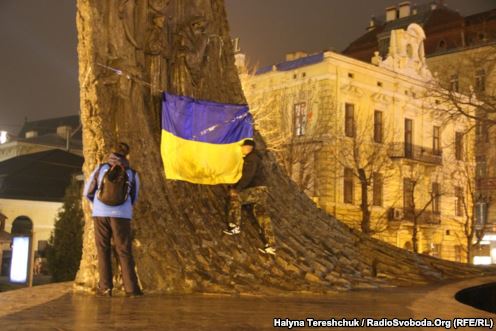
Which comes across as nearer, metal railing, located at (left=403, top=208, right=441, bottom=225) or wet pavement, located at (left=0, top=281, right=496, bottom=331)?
wet pavement, located at (left=0, top=281, right=496, bottom=331)

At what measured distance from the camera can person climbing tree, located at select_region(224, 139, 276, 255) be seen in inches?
368

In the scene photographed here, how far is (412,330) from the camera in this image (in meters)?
5.27

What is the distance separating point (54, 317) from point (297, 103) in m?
28.8

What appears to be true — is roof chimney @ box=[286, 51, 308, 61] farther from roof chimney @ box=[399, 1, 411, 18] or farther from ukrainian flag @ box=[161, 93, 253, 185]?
ukrainian flag @ box=[161, 93, 253, 185]

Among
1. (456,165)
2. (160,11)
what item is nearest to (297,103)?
(456,165)

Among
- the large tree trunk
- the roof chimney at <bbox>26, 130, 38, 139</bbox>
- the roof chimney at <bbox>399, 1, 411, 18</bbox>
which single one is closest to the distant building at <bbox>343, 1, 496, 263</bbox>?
the roof chimney at <bbox>399, 1, 411, 18</bbox>

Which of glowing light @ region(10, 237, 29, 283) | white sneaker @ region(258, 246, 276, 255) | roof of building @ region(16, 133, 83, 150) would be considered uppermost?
roof of building @ region(16, 133, 83, 150)

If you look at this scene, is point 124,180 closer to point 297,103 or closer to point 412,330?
point 412,330

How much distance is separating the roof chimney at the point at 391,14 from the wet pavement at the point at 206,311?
155 feet

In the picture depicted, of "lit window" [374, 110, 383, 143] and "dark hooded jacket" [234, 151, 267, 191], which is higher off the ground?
"lit window" [374, 110, 383, 143]

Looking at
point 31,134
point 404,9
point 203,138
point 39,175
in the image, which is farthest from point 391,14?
point 203,138

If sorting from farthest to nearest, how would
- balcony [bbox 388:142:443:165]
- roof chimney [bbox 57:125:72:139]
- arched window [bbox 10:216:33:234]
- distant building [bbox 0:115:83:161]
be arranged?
roof chimney [bbox 57:125:72:139] → distant building [bbox 0:115:83:161] → arched window [bbox 10:216:33:234] → balcony [bbox 388:142:443:165]

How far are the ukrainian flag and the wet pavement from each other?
236cm

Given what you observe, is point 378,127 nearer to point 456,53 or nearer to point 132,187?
point 456,53
